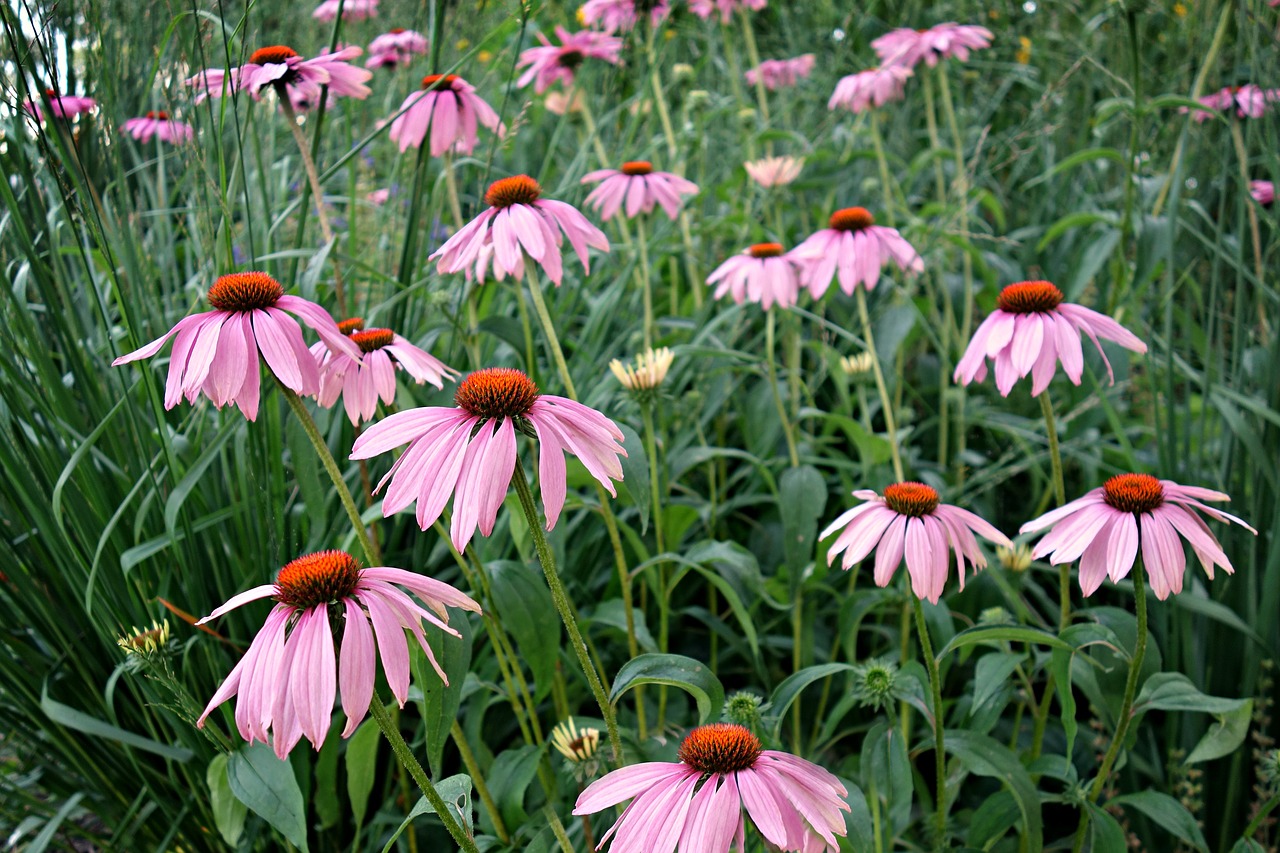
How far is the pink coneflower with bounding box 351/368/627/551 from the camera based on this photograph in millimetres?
639

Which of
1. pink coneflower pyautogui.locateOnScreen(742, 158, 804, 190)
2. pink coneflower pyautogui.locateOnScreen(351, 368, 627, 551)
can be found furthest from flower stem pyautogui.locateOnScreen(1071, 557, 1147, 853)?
pink coneflower pyautogui.locateOnScreen(742, 158, 804, 190)

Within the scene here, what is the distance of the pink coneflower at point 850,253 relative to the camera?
1381 millimetres

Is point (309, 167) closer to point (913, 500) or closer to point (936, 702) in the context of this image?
point (913, 500)

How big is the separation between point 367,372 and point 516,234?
24cm

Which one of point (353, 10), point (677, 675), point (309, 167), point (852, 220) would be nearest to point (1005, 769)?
point (677, 675)

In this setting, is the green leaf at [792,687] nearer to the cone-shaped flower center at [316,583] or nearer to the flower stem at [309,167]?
the cone-shaped flower center at [316,583]

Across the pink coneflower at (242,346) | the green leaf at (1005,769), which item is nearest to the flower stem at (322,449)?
the pink coneflower at (242,346)

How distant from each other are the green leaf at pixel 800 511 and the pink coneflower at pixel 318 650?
653 mm

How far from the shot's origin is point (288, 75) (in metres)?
1.20

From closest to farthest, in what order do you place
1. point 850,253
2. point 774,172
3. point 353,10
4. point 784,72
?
1. point 850,253
2. point 774,172
3. point 353,10
4. point 784,72

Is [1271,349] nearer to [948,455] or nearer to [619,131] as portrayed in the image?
[948,455]

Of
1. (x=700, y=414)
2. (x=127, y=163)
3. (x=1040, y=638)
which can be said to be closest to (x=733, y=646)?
(x=700, y=414)

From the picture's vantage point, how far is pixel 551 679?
104 cm

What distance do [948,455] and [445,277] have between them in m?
1.09
